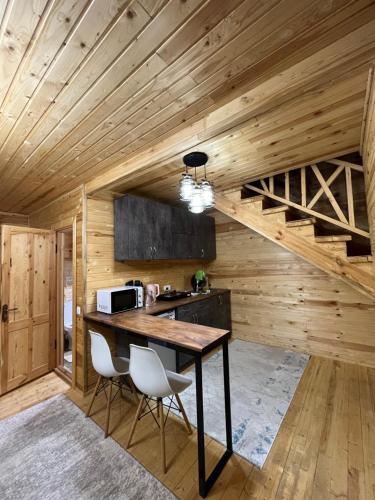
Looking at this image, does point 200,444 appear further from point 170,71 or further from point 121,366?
point 170,71

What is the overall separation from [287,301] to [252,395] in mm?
1770

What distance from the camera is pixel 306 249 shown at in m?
2.60

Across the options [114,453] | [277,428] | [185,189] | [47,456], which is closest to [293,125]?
[185,189]

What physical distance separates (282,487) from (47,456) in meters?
1.86

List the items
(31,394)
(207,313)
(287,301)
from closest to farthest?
(31,394) < (207,313) < (287,301)

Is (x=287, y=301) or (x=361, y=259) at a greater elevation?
(x=361, y=259)

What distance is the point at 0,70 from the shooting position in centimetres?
121

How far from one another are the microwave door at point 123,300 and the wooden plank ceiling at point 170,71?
60.3 inches

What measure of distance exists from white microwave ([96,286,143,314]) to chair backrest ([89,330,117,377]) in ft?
1.73

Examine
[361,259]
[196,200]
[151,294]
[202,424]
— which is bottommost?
[202,424]

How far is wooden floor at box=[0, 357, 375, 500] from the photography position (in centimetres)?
150

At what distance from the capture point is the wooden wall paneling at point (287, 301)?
3.19 m

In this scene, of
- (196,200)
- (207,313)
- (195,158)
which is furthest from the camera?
(207,313)

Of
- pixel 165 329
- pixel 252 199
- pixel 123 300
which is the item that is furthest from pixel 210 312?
pixel 252 199
